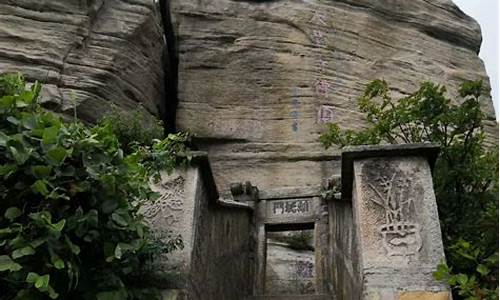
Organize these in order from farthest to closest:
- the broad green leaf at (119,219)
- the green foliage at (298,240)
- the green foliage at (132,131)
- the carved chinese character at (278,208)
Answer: the green foliage at (298,240), the green foliage at (132,131), the carved chinese character at (278,208), the broad green leaf at (119,219)

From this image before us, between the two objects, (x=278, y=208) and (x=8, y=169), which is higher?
(x=278, y=208)

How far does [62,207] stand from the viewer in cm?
354

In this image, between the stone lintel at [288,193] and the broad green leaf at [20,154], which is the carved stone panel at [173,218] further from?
the stone lintel at [288,193]

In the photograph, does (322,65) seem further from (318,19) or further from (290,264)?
(290,264)

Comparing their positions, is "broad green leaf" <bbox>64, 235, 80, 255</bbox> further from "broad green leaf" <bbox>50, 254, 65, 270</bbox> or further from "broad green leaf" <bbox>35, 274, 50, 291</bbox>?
"broad green leaf" <bbox>35, 274, 50, 291</bbox>

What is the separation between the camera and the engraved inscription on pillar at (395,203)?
14.1ft

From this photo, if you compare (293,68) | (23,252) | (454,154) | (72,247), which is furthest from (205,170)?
(293,68)

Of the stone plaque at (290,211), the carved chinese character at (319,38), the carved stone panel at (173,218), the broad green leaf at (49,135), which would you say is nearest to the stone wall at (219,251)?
the carved stone panel at (173,218)

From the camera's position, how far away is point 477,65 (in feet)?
40.9

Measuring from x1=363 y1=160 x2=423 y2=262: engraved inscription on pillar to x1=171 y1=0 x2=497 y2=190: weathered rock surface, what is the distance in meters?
5.17

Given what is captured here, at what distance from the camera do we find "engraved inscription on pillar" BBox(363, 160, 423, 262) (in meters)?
4.29

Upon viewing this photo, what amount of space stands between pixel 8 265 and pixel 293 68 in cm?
851

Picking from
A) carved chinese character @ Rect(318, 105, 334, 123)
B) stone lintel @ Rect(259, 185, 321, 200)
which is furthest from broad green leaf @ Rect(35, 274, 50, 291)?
carved chinese character @ Rect(318, 105, 334, 123)

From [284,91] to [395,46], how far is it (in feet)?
9.19
